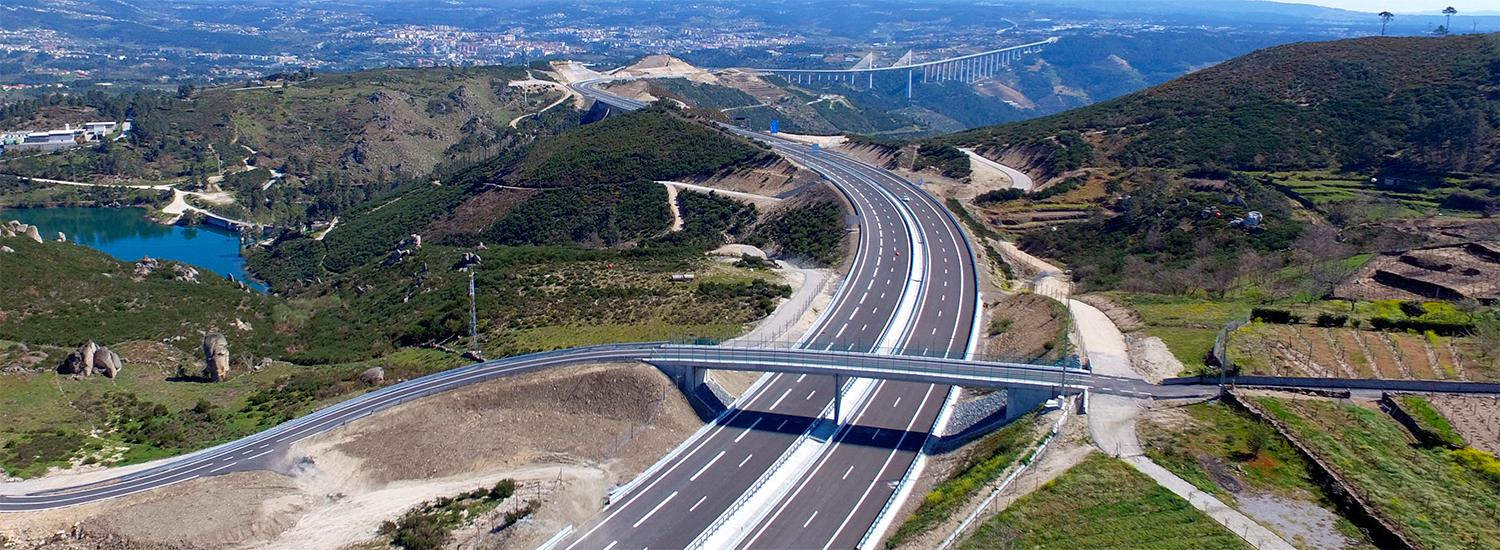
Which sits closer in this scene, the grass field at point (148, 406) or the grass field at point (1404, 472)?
the grass field at point (1404, 472)

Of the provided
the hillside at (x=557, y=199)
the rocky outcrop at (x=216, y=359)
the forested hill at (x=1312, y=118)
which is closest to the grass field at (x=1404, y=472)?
the rocky outcrop at (x=216, y=359)

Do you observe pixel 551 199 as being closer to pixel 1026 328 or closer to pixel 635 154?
pixel 635 154

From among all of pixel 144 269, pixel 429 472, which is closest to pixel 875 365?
pixel 429 472

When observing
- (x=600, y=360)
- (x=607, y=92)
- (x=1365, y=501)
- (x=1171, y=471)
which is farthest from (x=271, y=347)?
(x=607, y=92)

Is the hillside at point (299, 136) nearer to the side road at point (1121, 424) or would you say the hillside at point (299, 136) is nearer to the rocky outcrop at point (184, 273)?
the rocky outcrop at point (184, 273)

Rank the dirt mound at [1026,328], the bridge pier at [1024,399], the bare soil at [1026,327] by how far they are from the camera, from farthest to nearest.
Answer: the bare soil at [1026,327], the dirt mound at [1026,328], the bridge pier at [1024,399]

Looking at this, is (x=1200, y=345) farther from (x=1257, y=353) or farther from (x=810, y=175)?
(x=810, y=175)
